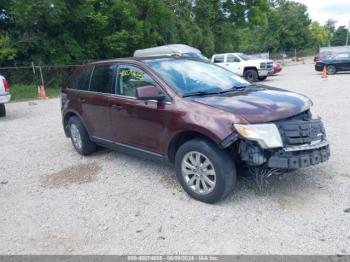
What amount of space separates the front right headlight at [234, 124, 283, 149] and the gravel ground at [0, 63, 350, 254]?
759 mm

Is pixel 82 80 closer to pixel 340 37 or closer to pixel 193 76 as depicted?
pixel 193 76

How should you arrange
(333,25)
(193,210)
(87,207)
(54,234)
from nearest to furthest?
(54,234) < (193,210) < (87,207) < (333,25)

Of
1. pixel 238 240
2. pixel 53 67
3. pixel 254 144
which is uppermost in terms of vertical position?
pixel 53 67

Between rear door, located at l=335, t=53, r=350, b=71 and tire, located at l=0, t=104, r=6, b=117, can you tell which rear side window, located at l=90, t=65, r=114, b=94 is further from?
rear door, located at l=335, t=53, r=350, b=71

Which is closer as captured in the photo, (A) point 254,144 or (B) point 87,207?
(A) point 254,144

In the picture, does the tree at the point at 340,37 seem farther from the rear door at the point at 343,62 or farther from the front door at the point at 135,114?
the front door at the point at 135,114

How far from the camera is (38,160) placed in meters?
6.32

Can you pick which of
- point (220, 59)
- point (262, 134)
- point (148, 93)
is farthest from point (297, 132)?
point (220, 59)

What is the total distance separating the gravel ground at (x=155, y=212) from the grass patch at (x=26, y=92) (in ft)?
41.6

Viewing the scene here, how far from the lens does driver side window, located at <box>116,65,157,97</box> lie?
474cm

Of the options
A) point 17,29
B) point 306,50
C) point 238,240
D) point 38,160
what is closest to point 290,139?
point 238,240

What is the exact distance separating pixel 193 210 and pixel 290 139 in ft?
4.38

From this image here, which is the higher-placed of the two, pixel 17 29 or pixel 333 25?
pixel 333 25

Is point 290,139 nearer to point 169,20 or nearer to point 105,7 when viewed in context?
point 105,7
